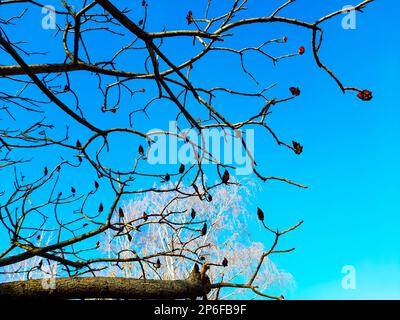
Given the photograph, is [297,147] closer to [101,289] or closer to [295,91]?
[295,91]

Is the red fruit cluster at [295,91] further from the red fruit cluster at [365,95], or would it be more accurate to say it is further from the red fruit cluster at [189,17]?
the red fruit cluster at [189,17]

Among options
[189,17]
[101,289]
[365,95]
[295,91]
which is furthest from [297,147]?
[101,289]

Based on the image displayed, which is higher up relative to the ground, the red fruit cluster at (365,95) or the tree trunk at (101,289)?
the red fruit cluster at (365,95)

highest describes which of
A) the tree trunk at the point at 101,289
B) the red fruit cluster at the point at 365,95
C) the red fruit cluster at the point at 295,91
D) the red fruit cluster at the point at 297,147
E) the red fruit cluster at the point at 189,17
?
the red fruit cluster at the point at 189,17

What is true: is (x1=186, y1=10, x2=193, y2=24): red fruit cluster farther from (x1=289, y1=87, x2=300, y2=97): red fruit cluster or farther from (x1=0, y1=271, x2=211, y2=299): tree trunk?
(x1=0, y1=271, x2=211, y2=299): tree trunk

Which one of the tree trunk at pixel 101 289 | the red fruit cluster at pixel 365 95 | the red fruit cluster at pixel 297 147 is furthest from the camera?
the tree trunk at pixel 101 289

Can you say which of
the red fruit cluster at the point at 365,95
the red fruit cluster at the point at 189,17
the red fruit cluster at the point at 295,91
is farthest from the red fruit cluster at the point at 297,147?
the red fruit cluster at the point at 189,17

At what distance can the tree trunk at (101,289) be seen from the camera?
78.7 inches

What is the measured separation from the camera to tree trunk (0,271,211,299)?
2000mm

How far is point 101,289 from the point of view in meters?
2.11

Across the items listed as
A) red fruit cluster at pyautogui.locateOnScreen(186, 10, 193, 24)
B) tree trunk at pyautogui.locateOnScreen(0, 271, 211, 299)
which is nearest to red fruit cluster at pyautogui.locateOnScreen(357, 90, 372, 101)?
red fruit cluster at pyautogui.locateOnScreen(186, 10, 193, 24)
